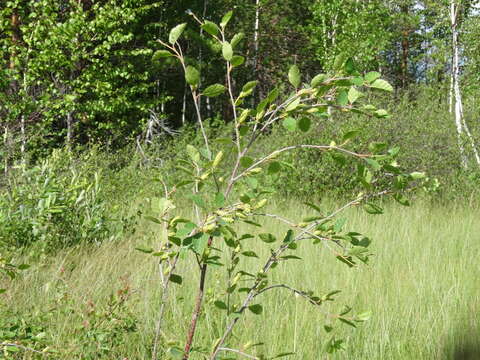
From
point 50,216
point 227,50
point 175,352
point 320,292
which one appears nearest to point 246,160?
point 227,50

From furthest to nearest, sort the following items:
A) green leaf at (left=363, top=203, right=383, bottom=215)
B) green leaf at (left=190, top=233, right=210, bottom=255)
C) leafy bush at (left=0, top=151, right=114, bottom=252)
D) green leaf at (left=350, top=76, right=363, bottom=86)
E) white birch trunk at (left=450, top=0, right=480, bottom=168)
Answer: white birch trunk at (left=450, top=0, right=480, bottom=168), leafy bush at (left=0, top=151, right=114, bottom=252), green leaf at (left=363, top=203, right=383, bottom=215), green leaf at (left=350, top=76, right=363, bottom=86), green leaf at (left=190, top=233, right=210, bottom=255)

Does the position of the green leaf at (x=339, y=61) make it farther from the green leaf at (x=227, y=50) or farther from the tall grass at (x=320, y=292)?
the tall grass at (x=320, y=292)

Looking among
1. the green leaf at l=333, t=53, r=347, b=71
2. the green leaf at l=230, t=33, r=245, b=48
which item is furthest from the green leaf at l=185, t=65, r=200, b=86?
the green leaf at l=333, t=53, r=347, b=71

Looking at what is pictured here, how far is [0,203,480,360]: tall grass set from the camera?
2.58 metres

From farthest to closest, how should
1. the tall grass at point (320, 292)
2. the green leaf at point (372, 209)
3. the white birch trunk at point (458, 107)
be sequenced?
1. the white birch trunk at point (458, 107)
2. the tall grass at point (320, 292)
3. the green leaf at point (372, 209)

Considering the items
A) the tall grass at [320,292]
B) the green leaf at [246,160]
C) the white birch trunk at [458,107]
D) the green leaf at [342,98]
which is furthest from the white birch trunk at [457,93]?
the green leaf at [246,160]

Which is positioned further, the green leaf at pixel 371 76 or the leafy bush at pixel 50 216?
the leafy bush at pixel 50 216

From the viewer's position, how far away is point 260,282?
1627 millimetres

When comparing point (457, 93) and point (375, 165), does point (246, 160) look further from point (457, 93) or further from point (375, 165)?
point (457, 93)

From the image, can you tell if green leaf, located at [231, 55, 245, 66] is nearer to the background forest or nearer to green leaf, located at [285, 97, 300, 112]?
the background forest

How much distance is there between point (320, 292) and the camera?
3.34 meters

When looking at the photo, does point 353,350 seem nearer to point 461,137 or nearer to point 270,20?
point 461,137

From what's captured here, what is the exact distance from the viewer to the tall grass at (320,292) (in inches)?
101

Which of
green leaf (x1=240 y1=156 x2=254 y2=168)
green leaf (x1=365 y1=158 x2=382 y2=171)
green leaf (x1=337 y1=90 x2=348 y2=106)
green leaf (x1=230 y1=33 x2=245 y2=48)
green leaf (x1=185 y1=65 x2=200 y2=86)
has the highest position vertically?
green leaf (x1=230 y1=33 x2=245 y2=48)
